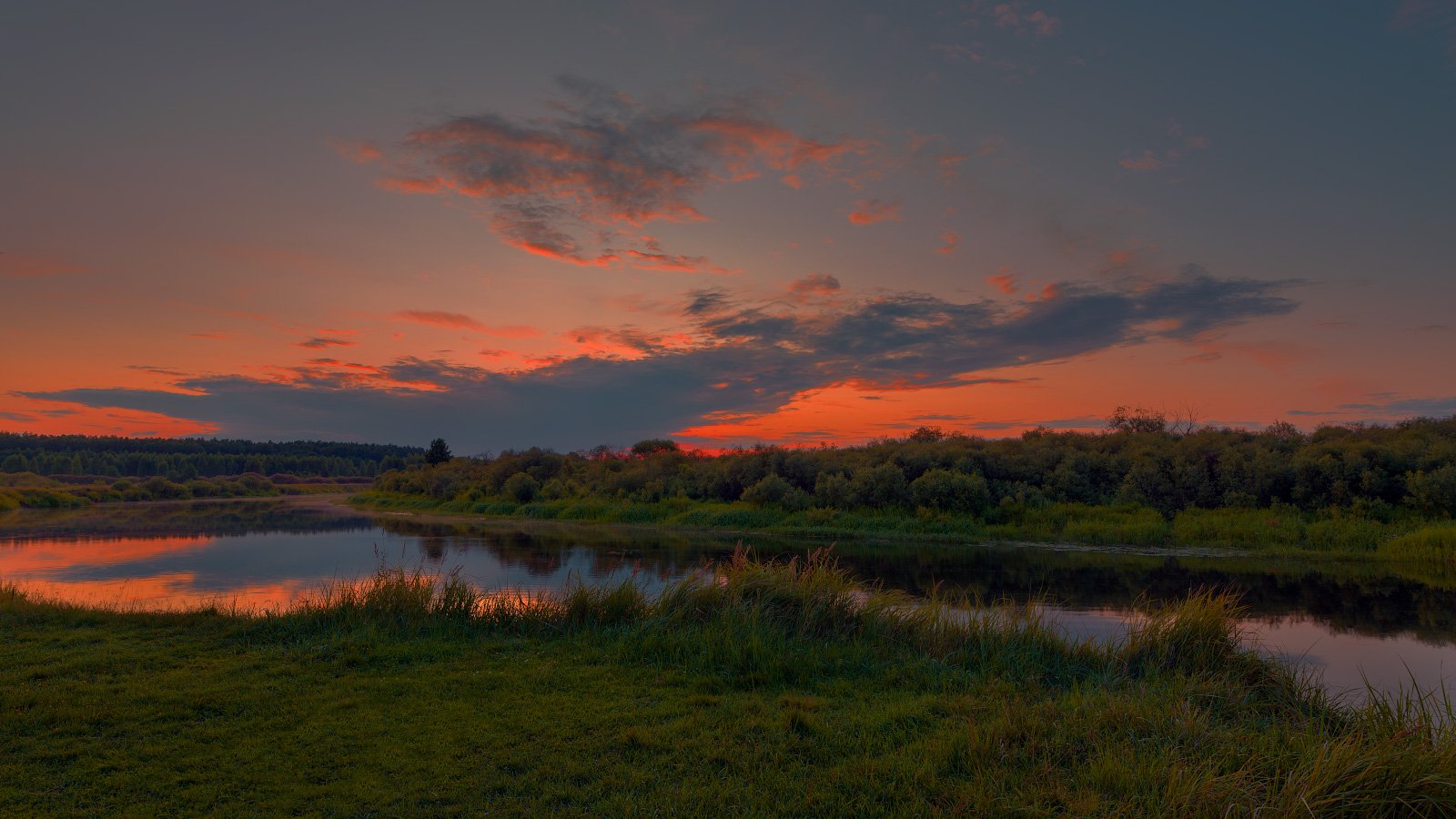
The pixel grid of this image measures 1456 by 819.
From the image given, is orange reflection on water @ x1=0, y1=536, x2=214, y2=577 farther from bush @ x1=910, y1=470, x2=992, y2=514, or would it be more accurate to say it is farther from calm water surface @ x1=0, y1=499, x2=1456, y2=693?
bush @ x1=910, y1=470, x2=992, y2=514

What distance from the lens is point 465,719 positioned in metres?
6.48

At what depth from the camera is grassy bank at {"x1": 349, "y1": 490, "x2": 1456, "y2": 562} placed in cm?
1986

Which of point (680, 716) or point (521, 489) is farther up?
point (521, 489)

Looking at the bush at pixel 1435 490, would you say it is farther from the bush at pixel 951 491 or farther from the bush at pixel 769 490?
the bush at pixel 769 490

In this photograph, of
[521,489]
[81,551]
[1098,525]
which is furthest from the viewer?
[521,489]

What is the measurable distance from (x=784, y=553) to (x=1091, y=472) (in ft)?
46.1

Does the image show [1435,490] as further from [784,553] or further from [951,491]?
[784,553]

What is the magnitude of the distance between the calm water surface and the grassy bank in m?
1.68

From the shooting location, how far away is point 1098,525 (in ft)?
81.1

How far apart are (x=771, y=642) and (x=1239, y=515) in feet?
71.7

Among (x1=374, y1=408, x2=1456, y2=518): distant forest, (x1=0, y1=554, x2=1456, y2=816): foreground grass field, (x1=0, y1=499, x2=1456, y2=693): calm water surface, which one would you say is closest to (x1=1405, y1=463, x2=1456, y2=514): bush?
(x1=374, y1=408, x2=1456, y2=518): distant forest

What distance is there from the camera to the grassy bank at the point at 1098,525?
782 inches

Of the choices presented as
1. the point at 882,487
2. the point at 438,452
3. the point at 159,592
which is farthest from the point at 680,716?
the point at 438,452

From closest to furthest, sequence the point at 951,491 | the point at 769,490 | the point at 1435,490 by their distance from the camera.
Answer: the point at 1435,490, the point at 951,491, the point at 769,490
